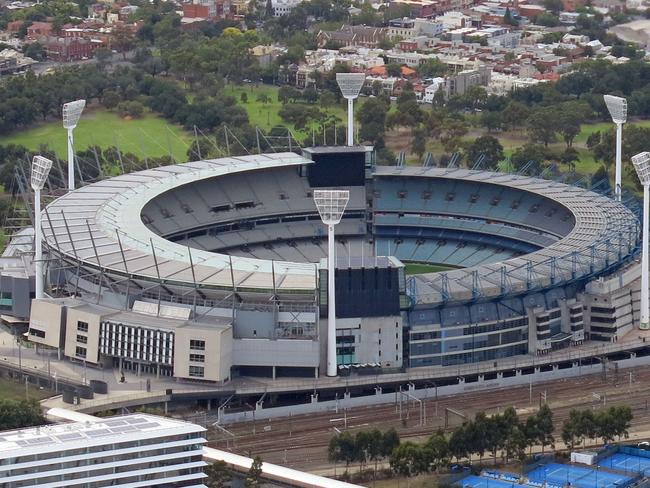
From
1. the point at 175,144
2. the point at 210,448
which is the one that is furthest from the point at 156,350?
the point at 175,144

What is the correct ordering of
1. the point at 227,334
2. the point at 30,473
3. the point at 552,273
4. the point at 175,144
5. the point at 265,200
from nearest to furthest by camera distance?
the point at 30,473 → the point at 227,334 → the point at 552,273 → the point at 265,200 → the point at 175,144

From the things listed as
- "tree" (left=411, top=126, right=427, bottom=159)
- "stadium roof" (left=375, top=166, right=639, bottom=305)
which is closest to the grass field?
"stadium roof" (left=375, top=166, right=639, bottom=305)

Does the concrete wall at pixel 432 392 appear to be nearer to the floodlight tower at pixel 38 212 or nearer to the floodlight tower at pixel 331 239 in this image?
the floodlight tower at pixel 331 239

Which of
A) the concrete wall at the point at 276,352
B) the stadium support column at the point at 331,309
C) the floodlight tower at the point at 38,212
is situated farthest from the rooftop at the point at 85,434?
the floodlight tower at the point at 38,212

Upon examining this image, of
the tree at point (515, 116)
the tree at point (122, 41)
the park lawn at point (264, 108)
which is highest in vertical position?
the tree at point (515, 116)

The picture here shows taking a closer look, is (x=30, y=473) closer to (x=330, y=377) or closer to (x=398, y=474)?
(x=398, y=474)
